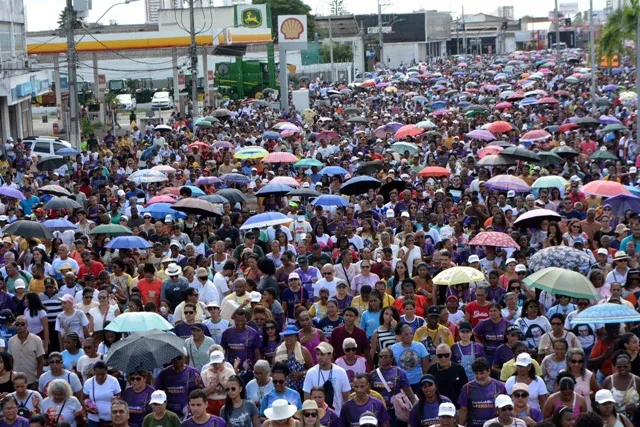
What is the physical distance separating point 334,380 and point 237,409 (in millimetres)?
976

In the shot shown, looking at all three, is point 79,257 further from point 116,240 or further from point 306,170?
point 306,170

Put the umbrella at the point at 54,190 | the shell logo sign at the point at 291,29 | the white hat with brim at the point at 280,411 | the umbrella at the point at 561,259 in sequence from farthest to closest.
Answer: the shell logo sign at the point at 291,29 → the umbrella at the point at 54,190 → the umbrella at the point at 561,259 → the white hat with brim at the point at 280,411

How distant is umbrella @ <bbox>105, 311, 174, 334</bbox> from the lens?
11.6 metres

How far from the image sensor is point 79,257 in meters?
16.4

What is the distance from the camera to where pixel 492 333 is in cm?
1205

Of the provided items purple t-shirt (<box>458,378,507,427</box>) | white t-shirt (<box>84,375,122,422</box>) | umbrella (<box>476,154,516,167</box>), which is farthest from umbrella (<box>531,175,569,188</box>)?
white t-shirt (<box>84,375,122,422</box>)

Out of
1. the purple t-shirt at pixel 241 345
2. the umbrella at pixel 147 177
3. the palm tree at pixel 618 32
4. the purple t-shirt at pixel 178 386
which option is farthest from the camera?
the palm tree at pixel 618 32

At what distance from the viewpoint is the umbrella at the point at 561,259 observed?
14150 mm

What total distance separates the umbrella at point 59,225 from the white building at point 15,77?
2289cm

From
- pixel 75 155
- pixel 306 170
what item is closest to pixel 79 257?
pixel 306 170

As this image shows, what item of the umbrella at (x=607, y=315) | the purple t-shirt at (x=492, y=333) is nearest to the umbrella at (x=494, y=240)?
the purple t-shirt at (x=492, y=333)

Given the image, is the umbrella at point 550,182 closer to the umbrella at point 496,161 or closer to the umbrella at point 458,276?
A: the umbrella at point 496,161

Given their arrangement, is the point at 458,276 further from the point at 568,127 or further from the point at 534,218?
the point at 568,127

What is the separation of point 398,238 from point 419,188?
4.96 metres
